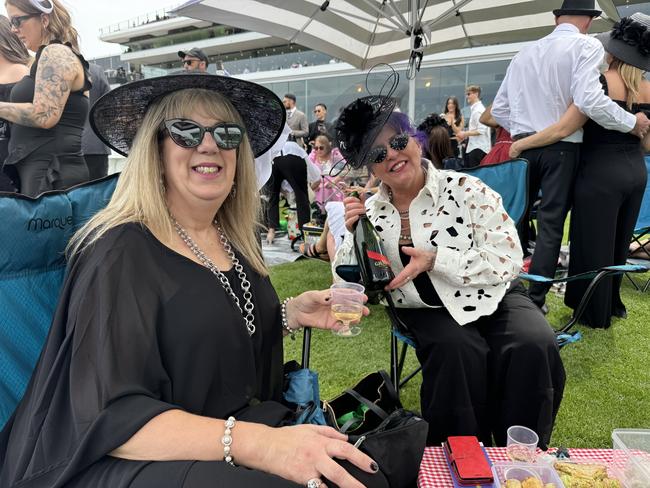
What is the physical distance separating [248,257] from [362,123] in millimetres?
931

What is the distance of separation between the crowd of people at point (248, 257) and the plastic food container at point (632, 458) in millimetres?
370

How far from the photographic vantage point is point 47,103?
2.45 meters

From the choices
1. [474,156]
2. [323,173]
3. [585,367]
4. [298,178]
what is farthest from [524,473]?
[474,156]

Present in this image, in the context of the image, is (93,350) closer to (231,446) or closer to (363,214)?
(231,446)

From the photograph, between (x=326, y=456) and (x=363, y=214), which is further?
(x=363, y=214)

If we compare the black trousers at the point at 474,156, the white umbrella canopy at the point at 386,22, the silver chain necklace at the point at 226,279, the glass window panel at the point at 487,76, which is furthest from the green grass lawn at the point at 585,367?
the glass window panel at the point at 487,76

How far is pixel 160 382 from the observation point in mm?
1131

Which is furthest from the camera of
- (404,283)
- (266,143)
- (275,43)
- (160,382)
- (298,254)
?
(275,43)

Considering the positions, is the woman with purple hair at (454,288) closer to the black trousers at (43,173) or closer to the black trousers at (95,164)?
the black trousers at (43,173)

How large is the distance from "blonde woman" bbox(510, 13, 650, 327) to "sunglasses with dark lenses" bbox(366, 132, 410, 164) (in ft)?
5.62

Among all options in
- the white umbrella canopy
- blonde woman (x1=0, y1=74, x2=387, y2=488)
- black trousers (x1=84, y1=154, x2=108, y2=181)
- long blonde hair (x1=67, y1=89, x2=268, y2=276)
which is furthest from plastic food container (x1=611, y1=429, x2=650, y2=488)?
the white umbrella canopy

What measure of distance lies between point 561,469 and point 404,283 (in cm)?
92

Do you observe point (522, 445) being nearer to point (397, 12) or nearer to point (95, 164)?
point (95, 164)

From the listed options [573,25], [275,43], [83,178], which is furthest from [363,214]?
[275,43]
